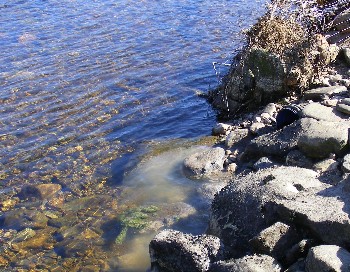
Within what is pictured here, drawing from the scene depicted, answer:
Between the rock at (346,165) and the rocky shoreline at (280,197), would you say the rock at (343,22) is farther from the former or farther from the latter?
the rock at (346,165)

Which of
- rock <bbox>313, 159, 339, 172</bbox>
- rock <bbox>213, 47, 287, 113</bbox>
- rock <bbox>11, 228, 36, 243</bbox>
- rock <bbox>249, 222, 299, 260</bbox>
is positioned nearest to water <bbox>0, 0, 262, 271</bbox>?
rock <bbox>11, 228, 36, 243</bbox>

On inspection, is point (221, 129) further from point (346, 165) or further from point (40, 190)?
point (346, 165)

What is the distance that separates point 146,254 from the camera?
702 centimetres

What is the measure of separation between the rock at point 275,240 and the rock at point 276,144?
8.98 ft

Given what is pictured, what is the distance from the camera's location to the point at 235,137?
31.8 feet

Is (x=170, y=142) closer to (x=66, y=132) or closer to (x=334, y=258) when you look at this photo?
(x=66, y=132)

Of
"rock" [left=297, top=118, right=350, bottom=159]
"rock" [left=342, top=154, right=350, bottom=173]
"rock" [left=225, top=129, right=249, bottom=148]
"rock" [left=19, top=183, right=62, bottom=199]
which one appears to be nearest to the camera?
"rock" [left=342, top=154, right=350, bottom=173]

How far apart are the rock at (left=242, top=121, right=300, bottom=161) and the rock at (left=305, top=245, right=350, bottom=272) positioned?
3.36 m

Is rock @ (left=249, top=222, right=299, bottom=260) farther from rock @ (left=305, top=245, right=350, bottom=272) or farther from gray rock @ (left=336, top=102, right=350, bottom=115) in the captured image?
gray rock @ (left=336, top=102, right=350, bottom=115)

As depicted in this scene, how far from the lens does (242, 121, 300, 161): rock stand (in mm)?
8031

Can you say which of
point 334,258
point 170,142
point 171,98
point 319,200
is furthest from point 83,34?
point 334,258

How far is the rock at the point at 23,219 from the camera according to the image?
7918 millimetres

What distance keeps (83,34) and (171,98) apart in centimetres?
566

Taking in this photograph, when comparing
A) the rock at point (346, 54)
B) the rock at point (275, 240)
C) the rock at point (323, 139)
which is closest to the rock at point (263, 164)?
the rock at point (323, 139)
